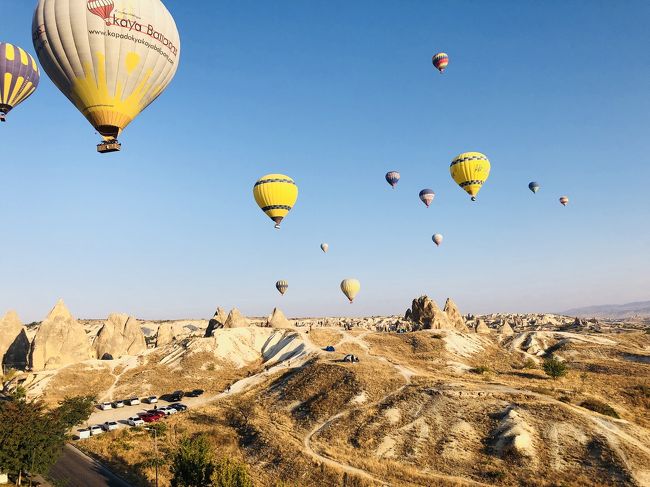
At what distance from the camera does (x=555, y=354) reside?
8994 centimetres

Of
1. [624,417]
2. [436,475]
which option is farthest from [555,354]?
[436,475]

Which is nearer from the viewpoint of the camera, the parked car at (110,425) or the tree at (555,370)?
the parked car at (110,425)

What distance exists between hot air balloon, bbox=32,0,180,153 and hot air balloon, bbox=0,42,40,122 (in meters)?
28.1

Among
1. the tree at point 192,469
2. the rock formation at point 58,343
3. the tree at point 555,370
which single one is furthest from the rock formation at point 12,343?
the tree at point 555,370

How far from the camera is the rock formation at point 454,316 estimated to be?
107 metres

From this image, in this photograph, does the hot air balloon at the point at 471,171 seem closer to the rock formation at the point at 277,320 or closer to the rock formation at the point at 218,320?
the rock formation at the point at 277,320

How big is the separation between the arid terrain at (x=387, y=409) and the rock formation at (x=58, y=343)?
100 cm

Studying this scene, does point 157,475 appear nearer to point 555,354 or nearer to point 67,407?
point 67,407

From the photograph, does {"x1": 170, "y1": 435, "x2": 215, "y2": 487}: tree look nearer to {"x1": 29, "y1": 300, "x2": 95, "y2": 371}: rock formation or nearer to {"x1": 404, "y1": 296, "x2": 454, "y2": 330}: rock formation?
{"x1": 29, "y1": 300, "x2": 95, "y2": 371}: rock formation

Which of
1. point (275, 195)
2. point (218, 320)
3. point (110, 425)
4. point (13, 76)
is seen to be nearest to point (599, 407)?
point (275, 195)

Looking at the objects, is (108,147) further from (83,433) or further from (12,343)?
(12,343)

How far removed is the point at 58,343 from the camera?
80.8 metres

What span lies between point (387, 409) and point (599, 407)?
72.9ft

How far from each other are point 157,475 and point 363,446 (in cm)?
1935
